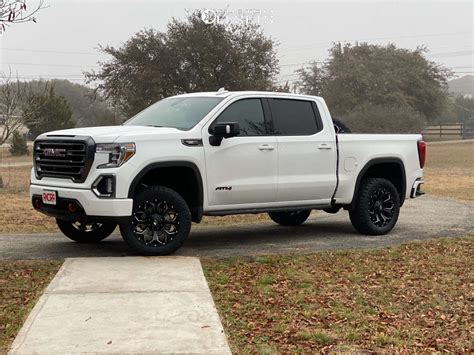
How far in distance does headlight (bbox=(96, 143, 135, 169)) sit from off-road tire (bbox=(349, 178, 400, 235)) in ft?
12.2

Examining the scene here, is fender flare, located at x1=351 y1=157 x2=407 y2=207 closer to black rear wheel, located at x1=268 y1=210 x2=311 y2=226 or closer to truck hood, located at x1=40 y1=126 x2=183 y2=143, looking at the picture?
black rear wheel, located at x1=268 y1=210 x2=311 y2=226

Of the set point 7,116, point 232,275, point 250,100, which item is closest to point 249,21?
point 7,116

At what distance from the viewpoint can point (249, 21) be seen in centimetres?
3378

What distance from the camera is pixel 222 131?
24.8ft

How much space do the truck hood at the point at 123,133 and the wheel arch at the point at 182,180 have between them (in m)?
0.32

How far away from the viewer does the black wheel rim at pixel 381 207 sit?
373 inches

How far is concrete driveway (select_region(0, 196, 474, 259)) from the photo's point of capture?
8.00 meters

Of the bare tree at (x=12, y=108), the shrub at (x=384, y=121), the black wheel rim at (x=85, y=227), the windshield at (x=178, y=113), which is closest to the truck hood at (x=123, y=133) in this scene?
the windshield at (x=178, y=113)

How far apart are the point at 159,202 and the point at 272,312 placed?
7.93 ft

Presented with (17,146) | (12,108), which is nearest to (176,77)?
(12,108)

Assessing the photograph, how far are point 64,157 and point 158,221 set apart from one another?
1246 mm

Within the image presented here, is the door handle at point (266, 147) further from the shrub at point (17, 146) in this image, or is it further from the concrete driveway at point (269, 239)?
the shrub at point (17, 146)

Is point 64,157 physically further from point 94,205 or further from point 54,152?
point 94,205

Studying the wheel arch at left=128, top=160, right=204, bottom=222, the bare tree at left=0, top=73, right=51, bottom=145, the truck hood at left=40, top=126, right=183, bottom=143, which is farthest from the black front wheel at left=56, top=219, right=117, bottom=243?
the bare tree at left=0, top=73, right=51, bottom=145
